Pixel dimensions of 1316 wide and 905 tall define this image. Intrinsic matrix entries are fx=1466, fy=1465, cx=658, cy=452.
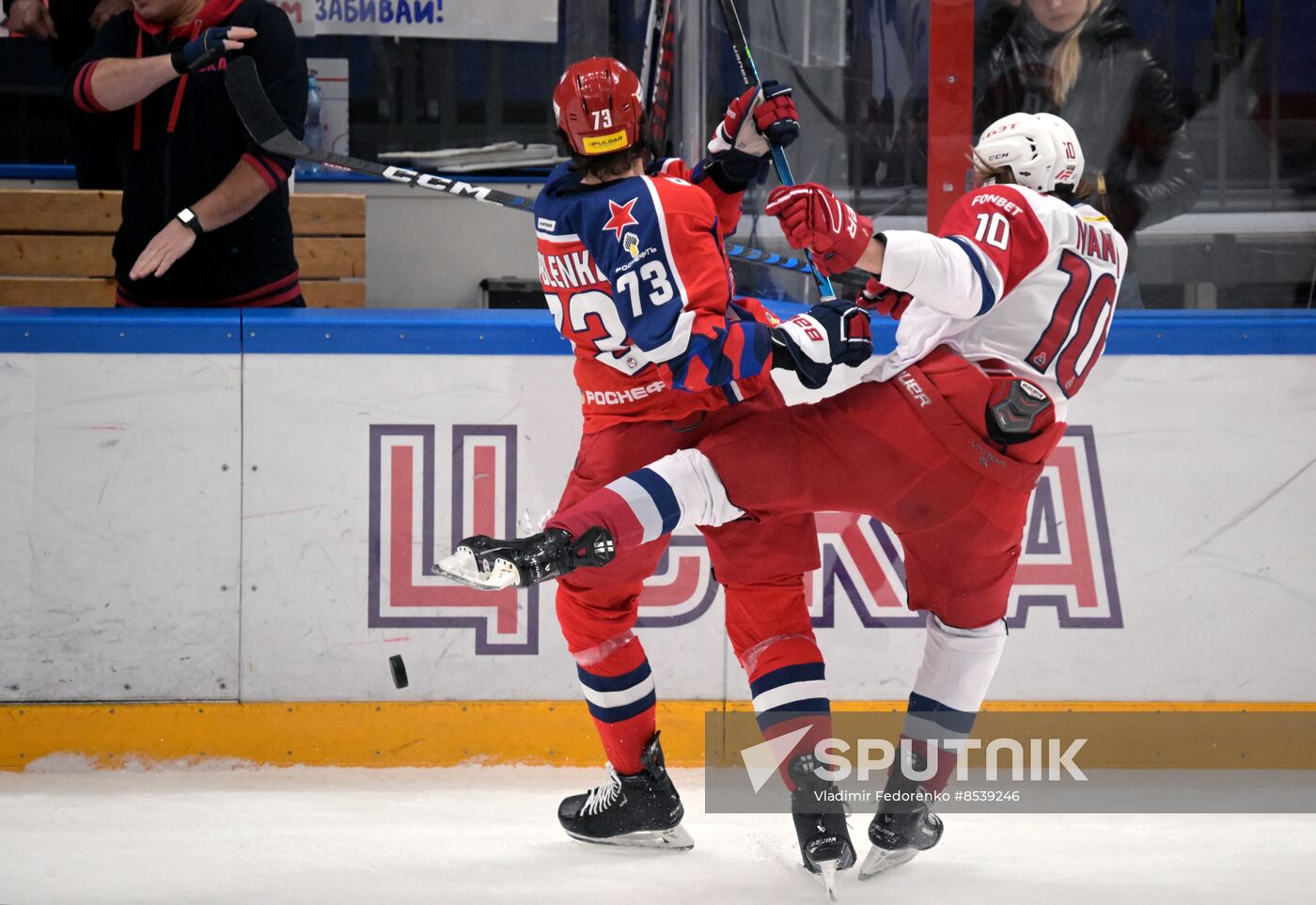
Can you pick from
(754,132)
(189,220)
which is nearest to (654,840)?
(754,132)

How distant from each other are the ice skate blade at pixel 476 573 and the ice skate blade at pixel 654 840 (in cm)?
77

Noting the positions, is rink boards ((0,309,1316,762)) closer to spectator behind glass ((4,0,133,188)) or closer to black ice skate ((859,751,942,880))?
black ice skate ((859,751,942,880))

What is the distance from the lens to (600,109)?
2250 mm

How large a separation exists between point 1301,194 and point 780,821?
196cm

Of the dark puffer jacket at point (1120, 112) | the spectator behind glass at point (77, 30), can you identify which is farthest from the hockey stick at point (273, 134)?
the spectator behind glass at point (77, 30)

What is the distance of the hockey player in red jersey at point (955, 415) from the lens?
7.20ft

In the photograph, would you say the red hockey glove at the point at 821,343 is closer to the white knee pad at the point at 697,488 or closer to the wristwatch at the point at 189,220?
the white knee pad at the point at 697,488

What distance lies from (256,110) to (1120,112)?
1979 millimetres

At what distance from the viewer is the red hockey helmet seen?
225cm

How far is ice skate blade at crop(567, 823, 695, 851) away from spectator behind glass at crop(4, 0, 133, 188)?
2.93 m

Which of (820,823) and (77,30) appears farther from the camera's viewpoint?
(77,30)

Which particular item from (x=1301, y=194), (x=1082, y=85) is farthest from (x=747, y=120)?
(x=1301, y=194)

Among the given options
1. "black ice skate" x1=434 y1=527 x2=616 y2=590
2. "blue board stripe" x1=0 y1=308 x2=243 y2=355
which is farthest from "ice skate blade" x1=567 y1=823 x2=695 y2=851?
"blue board stripe" x1=0 y1=308 x2=243 y2=355

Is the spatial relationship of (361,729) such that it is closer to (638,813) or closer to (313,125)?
(638,813)
